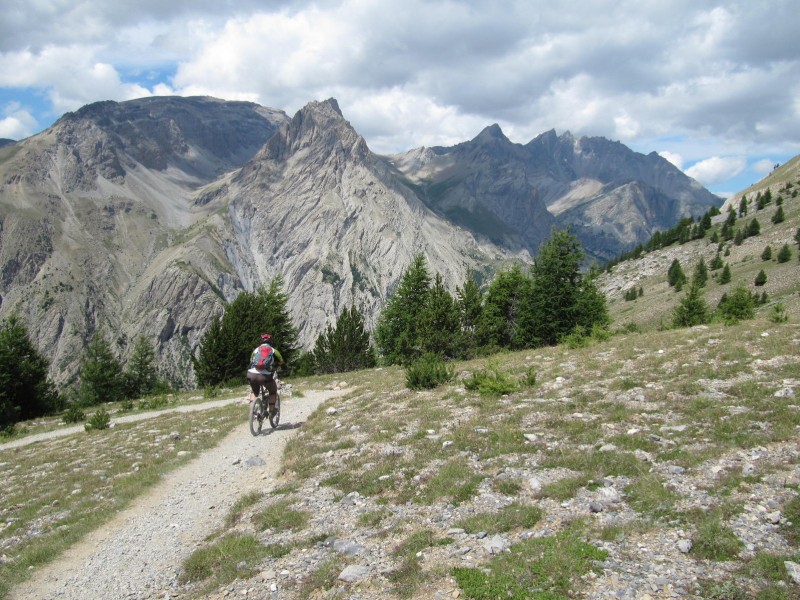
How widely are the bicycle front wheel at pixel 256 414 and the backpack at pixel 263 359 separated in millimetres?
1389

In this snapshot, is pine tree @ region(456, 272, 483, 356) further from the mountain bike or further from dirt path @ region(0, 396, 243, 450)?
the mountain bike

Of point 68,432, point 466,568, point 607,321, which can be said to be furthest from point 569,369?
point 68,432

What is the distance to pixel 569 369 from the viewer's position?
20.6m

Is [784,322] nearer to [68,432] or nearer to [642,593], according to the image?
[642,593]

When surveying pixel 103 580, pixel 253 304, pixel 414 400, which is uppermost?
pixel 253 304

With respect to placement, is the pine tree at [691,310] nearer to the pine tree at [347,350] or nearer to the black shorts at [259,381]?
the pine tree at [347,350]

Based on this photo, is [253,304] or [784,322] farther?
[253,304]

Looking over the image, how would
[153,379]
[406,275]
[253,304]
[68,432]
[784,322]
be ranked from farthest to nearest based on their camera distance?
[153,379] < [253,304] < [406,275] < [68,432] < [784,322]

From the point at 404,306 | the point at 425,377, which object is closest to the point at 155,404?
the point at 425,377

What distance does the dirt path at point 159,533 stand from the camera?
360 inches

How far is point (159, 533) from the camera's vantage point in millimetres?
11281

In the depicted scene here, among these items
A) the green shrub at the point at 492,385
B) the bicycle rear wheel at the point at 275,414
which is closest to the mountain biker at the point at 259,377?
the bicycle rear wheel at the point at 275,414

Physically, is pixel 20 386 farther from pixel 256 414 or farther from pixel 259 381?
pixel 259 381

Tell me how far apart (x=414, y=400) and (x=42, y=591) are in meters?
13.0
